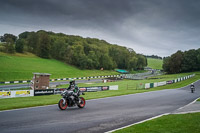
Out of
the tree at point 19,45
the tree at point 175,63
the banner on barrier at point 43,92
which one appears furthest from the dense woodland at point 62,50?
the banner on barrier at point 43,92

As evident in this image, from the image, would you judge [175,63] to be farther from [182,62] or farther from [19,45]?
[19,45]

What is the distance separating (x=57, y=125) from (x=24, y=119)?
2207 mm

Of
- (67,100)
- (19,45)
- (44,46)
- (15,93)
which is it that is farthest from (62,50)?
(67,100)

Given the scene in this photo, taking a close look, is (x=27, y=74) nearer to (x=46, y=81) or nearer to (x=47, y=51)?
(x=46, y=81)

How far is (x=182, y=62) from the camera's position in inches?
3915

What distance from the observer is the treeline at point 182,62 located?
9625cm

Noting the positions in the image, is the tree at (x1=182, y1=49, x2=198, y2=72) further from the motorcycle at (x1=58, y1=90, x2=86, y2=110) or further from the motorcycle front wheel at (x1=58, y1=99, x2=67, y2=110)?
the motorcycle front wheel at (x1=58, y1=99, x2=67, y2=110)

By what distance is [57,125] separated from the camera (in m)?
8.33

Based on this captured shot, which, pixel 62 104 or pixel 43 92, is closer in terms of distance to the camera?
pixel 62 104

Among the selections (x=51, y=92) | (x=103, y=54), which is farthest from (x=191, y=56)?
(x=51, y=92)

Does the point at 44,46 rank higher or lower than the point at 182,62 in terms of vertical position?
higher

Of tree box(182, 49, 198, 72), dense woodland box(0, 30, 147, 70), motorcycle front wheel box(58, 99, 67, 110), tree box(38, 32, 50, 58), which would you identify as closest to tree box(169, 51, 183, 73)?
tree box(182, 49, 198, 72)

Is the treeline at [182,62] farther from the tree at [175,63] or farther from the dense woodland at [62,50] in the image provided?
the dense woodland at [62,50]

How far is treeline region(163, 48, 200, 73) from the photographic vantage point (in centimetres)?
9625
